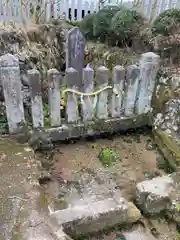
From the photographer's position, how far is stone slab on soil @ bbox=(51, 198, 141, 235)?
6.76ft

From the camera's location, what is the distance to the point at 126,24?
377 cm

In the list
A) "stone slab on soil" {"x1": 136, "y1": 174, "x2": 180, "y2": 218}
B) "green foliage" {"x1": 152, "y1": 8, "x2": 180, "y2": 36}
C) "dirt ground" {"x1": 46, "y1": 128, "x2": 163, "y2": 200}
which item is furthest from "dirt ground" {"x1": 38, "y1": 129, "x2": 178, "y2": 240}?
"green foliage" {"x1": 152, "y1": 8, "x2": 180, "y2": 36}

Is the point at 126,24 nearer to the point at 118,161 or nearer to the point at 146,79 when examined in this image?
the point at 146,79

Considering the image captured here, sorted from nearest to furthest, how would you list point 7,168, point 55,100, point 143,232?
point 143,232, point 7,168, point 55,100

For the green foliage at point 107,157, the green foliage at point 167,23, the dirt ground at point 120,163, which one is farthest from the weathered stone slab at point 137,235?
the green foliage at point 167,23

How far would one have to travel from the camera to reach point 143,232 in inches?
89.7

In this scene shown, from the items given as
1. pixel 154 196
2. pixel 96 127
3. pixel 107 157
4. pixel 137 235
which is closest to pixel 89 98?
pixel 96 127

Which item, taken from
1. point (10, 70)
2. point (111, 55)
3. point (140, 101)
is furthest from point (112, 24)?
point (10, 70)

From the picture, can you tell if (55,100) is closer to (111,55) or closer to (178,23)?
(111,55)

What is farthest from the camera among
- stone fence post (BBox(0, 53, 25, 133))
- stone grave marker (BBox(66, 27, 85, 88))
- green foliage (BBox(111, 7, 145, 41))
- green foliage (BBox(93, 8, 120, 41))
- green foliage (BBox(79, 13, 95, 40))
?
green foliage (BBox(79, 13, 95, 40))

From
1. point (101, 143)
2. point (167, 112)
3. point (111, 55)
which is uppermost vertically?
point (111, 55)

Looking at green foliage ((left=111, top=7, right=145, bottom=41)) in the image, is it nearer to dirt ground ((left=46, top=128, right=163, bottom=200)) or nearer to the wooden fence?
the wooden fence

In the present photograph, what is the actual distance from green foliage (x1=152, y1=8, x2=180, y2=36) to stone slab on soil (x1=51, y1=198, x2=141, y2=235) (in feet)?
8.15

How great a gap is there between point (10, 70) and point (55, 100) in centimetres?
56
